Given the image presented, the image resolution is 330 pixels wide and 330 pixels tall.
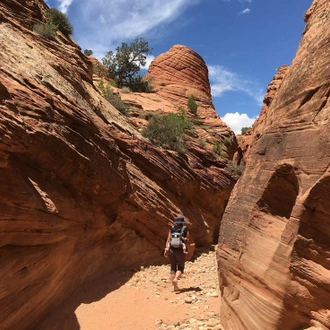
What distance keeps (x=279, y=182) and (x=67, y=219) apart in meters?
4.66

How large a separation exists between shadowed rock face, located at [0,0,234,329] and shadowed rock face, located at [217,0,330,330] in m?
3.52

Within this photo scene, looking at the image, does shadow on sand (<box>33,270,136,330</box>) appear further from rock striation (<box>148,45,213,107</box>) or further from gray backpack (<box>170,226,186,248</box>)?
rock striation (<box>148,45,213,107</box>)

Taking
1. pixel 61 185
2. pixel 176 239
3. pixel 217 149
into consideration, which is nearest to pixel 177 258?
pixel 176 239

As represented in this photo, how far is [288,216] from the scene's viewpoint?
482 cm

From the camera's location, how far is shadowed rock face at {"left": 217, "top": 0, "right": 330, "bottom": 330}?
399 cm

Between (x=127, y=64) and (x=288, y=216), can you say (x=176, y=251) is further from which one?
(x=127, y=64)

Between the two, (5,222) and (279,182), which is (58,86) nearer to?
(5,222)

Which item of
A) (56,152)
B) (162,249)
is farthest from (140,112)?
(56,152)

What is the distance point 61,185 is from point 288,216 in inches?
196

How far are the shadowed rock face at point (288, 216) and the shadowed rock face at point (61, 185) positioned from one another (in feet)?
11.6

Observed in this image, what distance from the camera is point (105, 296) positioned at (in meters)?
8.05

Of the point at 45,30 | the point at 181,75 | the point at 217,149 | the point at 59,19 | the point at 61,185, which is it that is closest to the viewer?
the point at 61,185

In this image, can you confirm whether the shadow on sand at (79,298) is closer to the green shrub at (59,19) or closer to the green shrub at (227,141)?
the green shrub at (59,19)

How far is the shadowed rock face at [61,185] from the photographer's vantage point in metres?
5.76
